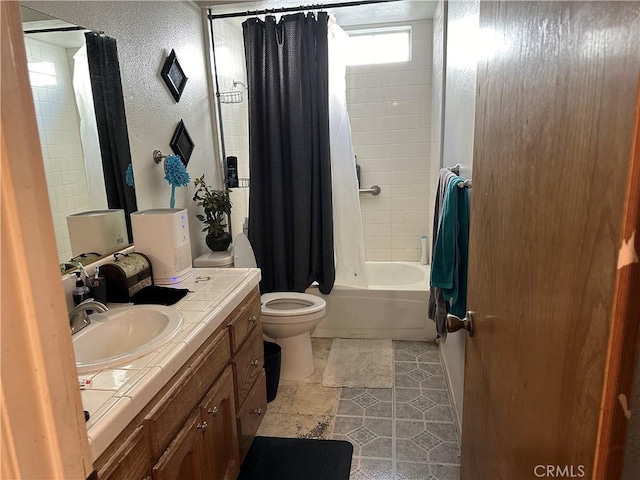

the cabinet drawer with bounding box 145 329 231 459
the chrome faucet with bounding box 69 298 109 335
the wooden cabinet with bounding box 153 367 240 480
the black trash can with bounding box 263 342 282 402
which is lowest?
the black trash can with bounding box 263 342 282 402

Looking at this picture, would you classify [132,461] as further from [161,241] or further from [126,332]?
[161,241]

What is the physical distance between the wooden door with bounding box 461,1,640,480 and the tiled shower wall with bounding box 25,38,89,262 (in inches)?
55.9

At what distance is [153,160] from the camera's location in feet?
7.20

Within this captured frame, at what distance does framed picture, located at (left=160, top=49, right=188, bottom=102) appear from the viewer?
231cm

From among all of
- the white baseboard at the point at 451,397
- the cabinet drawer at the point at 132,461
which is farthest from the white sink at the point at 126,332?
the white baseboard at the point at 451,397

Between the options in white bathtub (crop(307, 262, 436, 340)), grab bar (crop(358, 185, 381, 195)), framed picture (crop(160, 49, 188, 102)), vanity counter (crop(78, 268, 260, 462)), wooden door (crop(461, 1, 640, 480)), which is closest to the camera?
wooden door (crop(461, 1, 640, 480))

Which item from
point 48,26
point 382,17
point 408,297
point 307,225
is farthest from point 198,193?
point 382,17

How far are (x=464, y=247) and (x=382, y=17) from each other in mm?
2172

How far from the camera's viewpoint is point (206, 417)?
147cm

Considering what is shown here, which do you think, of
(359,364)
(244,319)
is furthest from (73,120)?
(359,364)

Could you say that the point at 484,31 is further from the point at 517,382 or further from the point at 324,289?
the point at 324,289

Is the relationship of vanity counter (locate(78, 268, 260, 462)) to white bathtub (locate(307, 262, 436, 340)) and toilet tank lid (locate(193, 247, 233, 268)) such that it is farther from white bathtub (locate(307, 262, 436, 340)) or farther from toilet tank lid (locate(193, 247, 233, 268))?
white bathtub (locate(307, 262, 436, 340))

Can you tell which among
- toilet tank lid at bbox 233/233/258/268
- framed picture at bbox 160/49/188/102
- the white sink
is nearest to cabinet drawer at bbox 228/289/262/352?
the white sink

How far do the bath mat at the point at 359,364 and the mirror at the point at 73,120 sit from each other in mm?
1567
